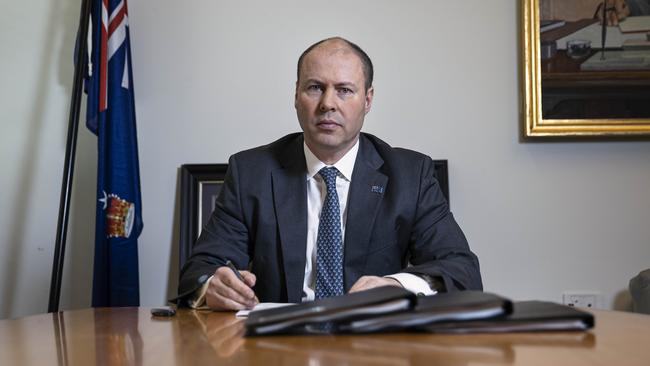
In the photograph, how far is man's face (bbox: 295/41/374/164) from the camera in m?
2.15

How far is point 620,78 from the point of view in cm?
294

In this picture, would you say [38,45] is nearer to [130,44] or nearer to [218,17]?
[130,44]

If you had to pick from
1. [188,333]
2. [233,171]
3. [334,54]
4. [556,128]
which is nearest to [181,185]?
[233,171]

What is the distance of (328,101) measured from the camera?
2.15 metres

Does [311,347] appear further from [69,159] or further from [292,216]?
[69,159]

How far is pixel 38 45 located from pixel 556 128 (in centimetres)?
229

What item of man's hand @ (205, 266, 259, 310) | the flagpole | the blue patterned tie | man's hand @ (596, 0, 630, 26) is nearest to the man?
the blue patterned tie

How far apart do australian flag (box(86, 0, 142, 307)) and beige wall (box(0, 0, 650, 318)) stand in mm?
149

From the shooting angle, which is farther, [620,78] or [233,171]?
[620,78]

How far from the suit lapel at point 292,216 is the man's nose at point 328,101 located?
7.6 inches

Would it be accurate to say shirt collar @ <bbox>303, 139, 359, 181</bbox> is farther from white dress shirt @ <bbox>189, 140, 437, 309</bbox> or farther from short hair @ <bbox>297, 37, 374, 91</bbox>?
short hair @ <bbox>297, 37, 374, 91</bbox>

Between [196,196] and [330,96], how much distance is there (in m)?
1.06

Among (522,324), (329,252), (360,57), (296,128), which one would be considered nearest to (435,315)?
(522,324)

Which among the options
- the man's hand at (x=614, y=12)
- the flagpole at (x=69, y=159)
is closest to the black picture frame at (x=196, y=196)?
the flagpole at (x=69, y=159)
